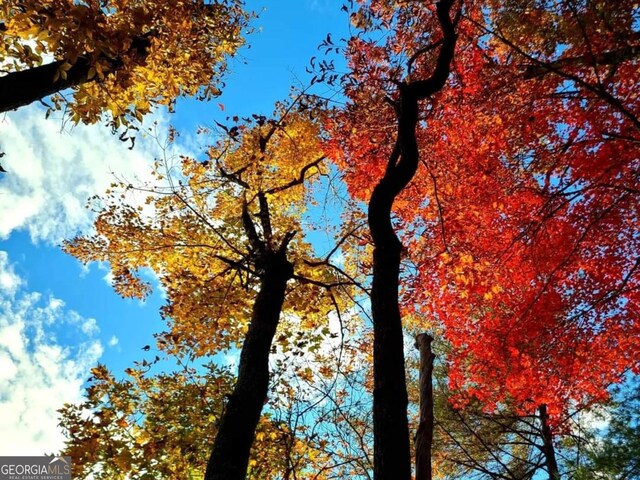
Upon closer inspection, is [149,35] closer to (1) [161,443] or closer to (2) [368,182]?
(2) [368,182]

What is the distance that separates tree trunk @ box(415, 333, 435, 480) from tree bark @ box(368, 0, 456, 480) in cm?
276

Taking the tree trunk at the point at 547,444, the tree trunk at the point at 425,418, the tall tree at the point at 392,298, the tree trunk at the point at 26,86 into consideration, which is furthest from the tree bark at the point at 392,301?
the tree trunk at the point at 547,444

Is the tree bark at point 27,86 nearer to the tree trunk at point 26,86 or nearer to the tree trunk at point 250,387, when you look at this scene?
the tree trunk at point 26,86

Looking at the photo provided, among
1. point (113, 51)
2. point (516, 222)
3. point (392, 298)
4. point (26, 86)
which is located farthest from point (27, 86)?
point (516, 222)

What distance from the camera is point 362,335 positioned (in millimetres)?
11570

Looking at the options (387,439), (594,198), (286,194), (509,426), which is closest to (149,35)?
(286,194)

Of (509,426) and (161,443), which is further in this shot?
(509,426)

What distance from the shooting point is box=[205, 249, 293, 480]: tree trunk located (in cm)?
513

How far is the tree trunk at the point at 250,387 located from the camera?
16.8ft

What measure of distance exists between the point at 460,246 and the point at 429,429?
686 cm

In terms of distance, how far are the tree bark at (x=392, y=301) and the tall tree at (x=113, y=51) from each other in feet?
10.7

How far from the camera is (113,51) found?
401cm

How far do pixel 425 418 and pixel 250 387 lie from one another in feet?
9.96
